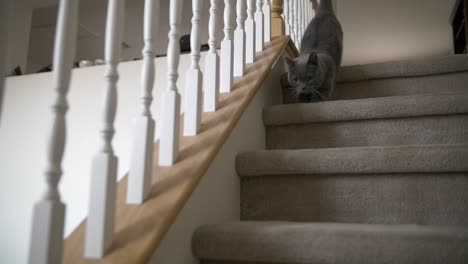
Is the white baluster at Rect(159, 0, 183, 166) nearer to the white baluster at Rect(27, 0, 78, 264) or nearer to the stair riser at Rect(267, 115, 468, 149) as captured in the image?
the white baluster at Rect(27, 0, 78, 264)

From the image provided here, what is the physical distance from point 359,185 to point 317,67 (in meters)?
0.66

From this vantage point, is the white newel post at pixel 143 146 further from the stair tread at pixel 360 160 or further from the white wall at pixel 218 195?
the stair tread at pixel 360 160

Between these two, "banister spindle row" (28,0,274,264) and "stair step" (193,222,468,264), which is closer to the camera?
"banister spindle row" (28,0,274,264)

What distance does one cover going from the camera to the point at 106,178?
0.69 m

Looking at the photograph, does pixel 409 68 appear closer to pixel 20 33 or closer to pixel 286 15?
pixel 286 15

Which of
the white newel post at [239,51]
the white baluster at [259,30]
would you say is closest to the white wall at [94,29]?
the white baluster at [259,30]

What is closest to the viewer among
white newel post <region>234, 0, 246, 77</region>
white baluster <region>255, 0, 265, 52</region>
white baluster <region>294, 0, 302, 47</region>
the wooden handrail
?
the wooden handrail

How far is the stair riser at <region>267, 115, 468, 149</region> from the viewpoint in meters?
1.24

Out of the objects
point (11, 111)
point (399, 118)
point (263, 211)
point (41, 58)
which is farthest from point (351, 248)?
point (41, 58)

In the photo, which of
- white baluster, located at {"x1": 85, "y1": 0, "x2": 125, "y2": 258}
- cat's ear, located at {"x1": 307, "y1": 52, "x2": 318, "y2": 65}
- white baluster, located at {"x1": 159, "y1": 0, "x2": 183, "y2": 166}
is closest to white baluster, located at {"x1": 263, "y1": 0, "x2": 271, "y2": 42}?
cat's ear, located at {"x1": 307, "y1": 52, "x2": 318, "y2": 65}

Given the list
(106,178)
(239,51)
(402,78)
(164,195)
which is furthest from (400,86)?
(106,178)

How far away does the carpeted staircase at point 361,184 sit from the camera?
79cm

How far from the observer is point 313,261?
81 cm

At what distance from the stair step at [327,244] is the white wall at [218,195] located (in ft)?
0.14
